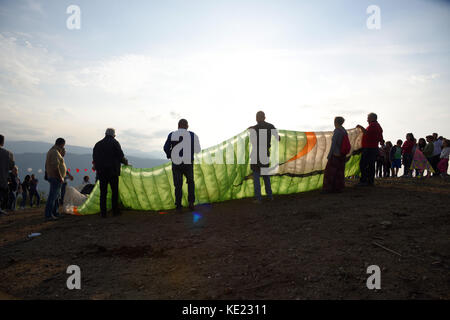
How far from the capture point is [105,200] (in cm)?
723

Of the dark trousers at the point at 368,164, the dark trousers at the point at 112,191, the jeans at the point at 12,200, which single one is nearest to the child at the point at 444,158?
the dark trousers at the point at 368,164

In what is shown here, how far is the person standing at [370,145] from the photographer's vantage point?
25.4ft

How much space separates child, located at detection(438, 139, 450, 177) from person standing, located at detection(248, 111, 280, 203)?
313 inches

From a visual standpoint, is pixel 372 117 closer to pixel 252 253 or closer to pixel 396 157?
pixel 396 157

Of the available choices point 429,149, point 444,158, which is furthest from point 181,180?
point 444,158

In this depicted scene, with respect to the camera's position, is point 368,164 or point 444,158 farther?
point 444,158

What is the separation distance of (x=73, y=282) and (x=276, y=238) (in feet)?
9.35

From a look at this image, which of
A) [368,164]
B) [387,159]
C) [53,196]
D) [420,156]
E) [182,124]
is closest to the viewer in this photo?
[182,124]

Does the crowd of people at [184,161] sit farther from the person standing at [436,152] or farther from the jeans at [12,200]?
the person standing at [436,152]

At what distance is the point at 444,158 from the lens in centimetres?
1072

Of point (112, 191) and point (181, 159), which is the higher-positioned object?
point (181, 159)

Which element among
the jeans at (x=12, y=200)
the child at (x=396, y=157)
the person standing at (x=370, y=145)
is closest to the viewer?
the person standing at (x=370, y=145)

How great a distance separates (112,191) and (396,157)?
11.6 meters

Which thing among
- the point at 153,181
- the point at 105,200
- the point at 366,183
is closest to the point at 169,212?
the point at 153,181
